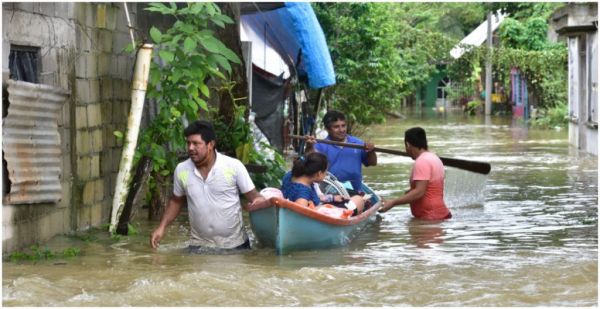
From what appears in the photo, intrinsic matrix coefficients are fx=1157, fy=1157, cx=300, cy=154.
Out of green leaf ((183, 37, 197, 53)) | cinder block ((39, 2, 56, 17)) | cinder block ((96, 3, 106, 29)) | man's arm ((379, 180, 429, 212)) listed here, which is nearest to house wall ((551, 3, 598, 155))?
man's arm ((379, 180, 429, 212))

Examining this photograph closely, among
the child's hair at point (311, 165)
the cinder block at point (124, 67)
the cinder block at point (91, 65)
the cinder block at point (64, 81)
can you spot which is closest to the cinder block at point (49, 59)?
the cinder block at point (64, 81)

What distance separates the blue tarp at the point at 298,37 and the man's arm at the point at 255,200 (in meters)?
6.67

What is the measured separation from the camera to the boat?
9.47 m

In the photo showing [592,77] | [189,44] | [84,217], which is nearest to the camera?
[189,44]

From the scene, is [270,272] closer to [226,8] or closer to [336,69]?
[226,8]

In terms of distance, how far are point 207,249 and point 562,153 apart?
15.4m

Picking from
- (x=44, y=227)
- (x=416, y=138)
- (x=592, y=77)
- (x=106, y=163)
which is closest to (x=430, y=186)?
(x=416, y=138)

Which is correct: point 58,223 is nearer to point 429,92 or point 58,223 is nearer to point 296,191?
point 296,191

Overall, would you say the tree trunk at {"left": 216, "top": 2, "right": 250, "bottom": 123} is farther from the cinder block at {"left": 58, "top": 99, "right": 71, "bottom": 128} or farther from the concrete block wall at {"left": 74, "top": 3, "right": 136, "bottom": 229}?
the cinder block at {"left": 58, "top": 99, "right": 71, "bottom": 128}

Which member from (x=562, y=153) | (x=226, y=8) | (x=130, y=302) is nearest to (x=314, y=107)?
(x=562, y=153)

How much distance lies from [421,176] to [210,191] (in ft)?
10.9

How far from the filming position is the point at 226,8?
1373 centimetres

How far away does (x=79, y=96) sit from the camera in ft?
35.4

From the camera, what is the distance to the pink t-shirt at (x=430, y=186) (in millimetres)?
11891
